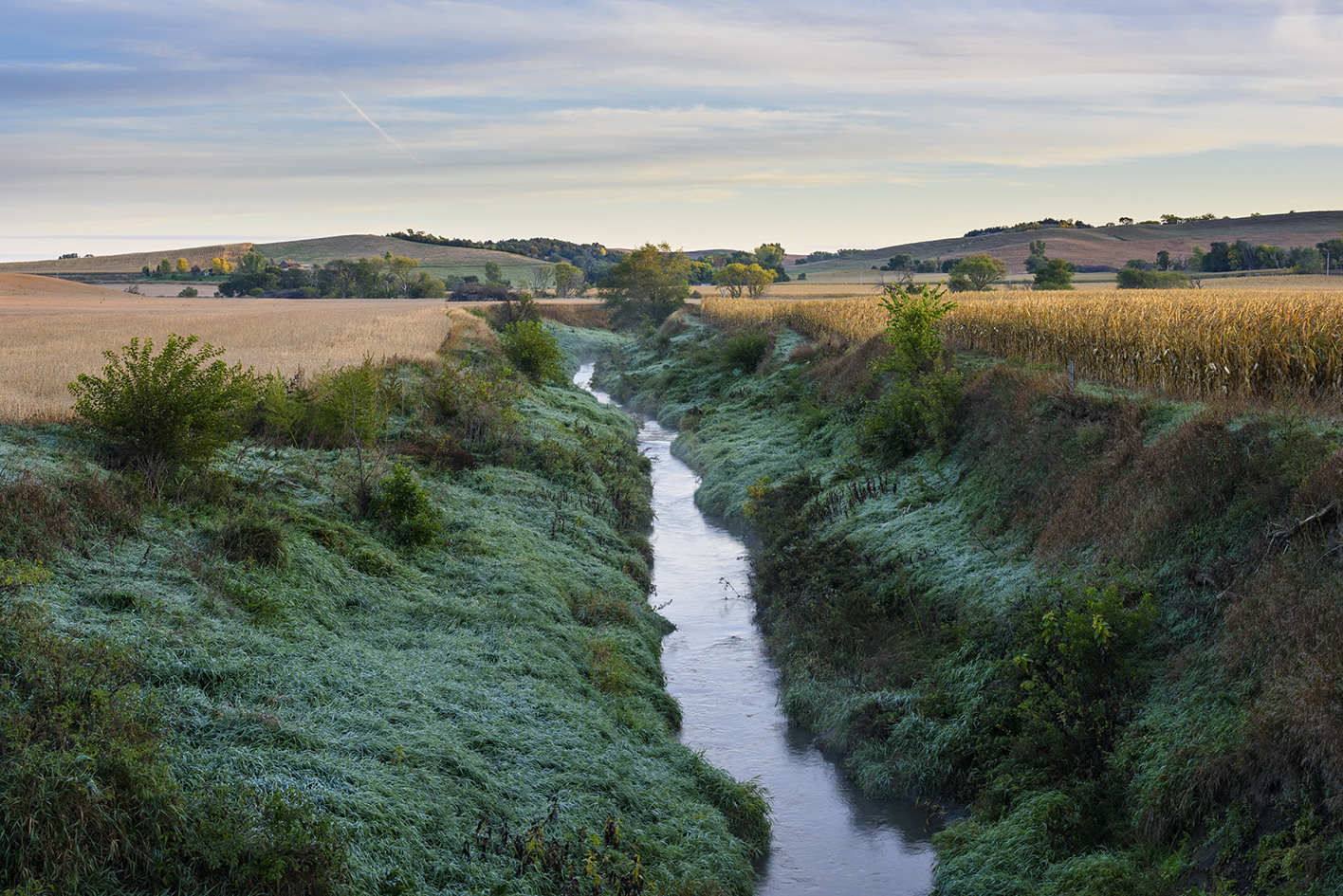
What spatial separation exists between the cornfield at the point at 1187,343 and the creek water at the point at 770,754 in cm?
723

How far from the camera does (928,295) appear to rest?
2225 centimetres

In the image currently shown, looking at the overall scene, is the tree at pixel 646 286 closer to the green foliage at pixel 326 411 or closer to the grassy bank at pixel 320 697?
the green foliage at pixel 326 411

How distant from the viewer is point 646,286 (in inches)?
3046

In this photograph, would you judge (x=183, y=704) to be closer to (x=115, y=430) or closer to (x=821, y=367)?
(x=115, y=430)

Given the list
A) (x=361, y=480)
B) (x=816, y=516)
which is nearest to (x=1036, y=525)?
(x=816, y=516)

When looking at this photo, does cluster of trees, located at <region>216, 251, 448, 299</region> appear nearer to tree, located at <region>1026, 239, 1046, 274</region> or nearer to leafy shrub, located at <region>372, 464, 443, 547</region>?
tree, located at <region>1026, 239, 1046, 274</region>

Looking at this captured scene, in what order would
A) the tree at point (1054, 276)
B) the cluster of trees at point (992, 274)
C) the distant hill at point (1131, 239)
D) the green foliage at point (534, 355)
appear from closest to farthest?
the green foliage at point (534, 355) → the cluster of trees at point (992, 274) → the tree at point (1054, 276) → the distant hill at point (1131, 239)

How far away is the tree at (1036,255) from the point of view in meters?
104

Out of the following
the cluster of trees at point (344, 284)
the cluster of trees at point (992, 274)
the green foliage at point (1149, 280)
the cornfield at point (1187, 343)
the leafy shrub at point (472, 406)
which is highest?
the cluster of trees at point (344, 284)

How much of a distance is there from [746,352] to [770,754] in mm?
26985

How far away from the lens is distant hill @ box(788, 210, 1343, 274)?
109250 mm

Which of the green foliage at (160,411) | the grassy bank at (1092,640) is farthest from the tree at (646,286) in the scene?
the green foliage at (160,411)

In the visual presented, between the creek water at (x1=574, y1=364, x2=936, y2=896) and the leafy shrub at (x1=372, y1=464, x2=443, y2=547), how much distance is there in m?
3.92

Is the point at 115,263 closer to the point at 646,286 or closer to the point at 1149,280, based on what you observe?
the point at 646,286
